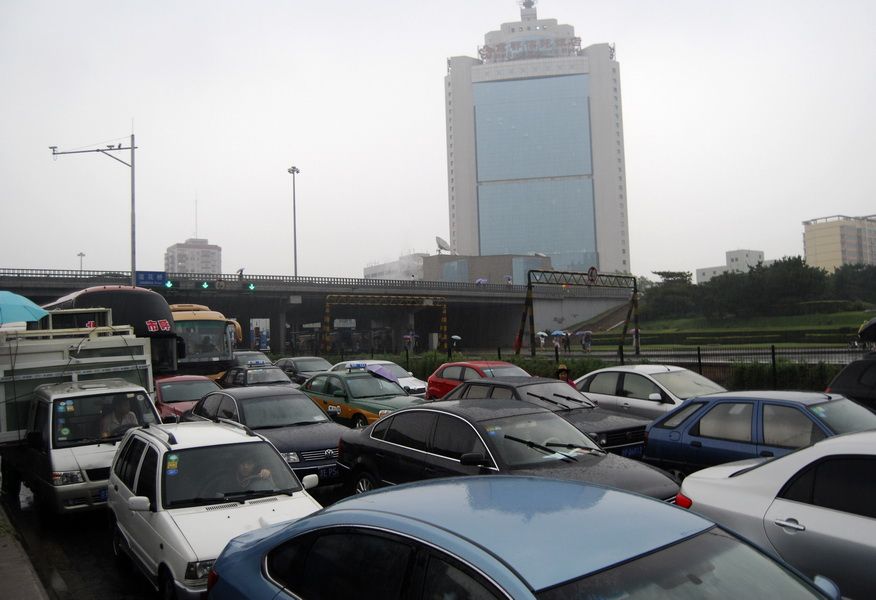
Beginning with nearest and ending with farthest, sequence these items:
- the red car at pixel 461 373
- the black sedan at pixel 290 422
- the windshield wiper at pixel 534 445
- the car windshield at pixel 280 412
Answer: the windshield wiper at pixel 534 445, the black sedan at pixel 290 422, the car windshield at pixel 280 412, the red car at pixel 461 373

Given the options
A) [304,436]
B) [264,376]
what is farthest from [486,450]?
[264,376]

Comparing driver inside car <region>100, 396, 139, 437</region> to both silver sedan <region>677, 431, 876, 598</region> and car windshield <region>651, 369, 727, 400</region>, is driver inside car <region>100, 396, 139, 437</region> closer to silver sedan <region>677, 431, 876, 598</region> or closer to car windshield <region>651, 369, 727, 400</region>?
silver sedan <region>677, 431, 876, 598</region>

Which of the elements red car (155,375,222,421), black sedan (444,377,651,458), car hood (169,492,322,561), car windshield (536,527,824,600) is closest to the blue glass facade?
red car (155,375,222,421)

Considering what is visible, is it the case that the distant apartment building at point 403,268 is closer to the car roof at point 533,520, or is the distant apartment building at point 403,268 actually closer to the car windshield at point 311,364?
the car windshield at point 311,364

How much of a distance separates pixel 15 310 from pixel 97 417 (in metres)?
4.01

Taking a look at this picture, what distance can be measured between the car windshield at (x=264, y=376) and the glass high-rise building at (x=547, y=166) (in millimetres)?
133323

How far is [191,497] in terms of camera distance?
603 centimetres

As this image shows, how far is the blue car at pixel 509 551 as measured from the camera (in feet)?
7.91

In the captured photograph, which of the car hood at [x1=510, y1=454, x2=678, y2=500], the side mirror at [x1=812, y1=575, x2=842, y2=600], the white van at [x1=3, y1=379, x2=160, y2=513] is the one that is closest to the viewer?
the side mirror at [x1=812, y1=575, x2=842, y2=600]

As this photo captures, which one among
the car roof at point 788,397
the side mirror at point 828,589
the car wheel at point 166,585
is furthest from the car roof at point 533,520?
the car roof at point 788,397

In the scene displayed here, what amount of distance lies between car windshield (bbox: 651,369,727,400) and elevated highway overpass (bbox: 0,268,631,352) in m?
29.2

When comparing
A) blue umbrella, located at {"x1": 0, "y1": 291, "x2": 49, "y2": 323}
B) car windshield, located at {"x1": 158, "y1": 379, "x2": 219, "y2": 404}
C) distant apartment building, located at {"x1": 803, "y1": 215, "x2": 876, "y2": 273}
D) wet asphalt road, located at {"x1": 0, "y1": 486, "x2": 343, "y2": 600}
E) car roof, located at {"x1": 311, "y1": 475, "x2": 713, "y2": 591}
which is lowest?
wet asphalt road, located at {"x1": 0, "y1": 486, "x2": 343, "y2": 600}

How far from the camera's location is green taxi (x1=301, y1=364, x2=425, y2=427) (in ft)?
43.0

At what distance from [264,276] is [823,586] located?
5197 centimetres
